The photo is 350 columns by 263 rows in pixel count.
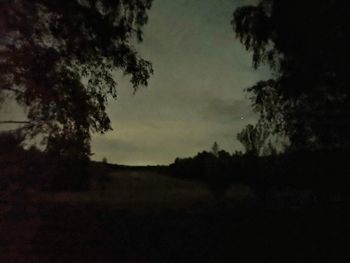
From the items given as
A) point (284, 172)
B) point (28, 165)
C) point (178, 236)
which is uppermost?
point (284, 172)

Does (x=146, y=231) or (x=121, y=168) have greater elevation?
(x=121, y=168)

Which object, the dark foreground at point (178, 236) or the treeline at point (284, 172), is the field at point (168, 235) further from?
the treeline at point (284, 172)

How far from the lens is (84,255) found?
52.9ft

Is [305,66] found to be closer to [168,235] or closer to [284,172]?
[168,235]

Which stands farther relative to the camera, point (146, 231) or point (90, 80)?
point (146, 231)

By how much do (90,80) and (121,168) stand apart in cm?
4306

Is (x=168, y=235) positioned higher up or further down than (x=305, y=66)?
further down

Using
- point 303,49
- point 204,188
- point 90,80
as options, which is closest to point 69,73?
point 90,80

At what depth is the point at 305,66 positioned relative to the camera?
1898cm

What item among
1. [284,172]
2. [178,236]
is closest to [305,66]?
[178,236]

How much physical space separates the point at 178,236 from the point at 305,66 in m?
5.34

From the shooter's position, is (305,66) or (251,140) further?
(251,140)

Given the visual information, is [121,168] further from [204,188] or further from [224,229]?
[224,229]

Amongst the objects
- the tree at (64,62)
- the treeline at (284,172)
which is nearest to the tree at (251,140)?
the treeline at (284,172)
